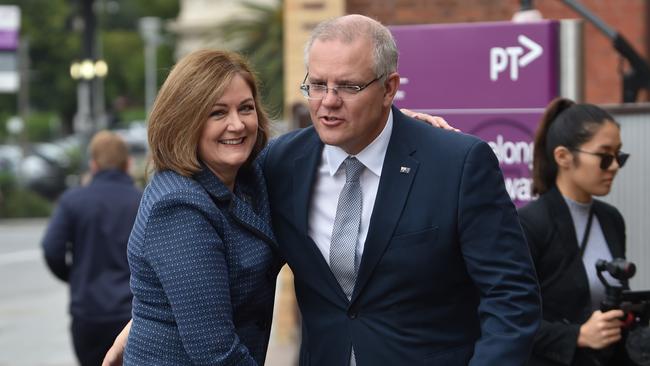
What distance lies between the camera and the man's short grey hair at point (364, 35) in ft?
11.1

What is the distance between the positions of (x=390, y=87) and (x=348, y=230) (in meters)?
0.41

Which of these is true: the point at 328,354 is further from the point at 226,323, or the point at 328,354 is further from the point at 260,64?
the point at 260,64

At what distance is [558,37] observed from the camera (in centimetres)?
509

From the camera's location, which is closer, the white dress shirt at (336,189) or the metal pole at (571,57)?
the white dress shirt at (336,189)

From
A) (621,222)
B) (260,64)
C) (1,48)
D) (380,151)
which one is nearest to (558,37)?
(621,222)

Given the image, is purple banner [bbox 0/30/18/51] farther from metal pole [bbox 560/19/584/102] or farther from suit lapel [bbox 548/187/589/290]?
suit lapel [bbox 548/187/589/290]

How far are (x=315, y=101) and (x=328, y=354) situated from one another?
738mm

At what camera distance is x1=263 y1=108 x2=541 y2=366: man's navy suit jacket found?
343 cm

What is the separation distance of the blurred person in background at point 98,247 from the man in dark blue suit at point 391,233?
13.6 ft

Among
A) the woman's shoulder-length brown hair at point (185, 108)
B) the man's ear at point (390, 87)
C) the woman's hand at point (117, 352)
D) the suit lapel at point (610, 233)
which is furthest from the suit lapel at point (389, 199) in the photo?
the suit lapel at point (610, 233)

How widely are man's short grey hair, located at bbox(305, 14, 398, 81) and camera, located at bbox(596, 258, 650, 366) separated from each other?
4.50 ft

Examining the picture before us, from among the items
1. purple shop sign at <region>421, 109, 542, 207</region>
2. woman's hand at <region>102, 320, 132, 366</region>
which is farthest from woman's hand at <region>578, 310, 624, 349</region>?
woman's hand at <region>102, 320, 132, 366</region>

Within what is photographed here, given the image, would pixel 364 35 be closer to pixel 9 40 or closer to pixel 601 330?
pixel 601 330

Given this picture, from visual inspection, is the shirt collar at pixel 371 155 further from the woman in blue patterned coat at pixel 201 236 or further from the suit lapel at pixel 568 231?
the suit lapel at pixel 568 231
